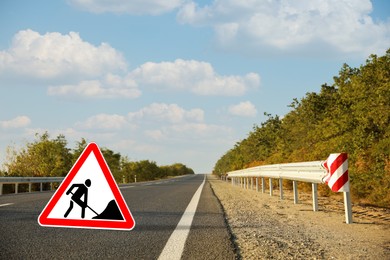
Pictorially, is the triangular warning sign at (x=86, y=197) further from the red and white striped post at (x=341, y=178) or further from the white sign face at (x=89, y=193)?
the red and white striped post at (x=341, y=178)

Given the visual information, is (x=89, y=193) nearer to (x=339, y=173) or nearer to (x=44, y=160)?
(x=339, y=173)

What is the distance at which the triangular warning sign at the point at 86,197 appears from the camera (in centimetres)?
412

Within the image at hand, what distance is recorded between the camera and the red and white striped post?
6.55 m

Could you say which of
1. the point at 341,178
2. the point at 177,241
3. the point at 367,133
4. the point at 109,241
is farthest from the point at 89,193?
the point at 367,133

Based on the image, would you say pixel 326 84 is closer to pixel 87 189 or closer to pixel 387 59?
pixel 387 59

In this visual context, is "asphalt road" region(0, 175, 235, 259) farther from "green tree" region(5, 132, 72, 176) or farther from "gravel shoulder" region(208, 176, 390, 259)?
"green tree" region(5, 132, 72, 176)

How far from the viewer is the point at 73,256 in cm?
382

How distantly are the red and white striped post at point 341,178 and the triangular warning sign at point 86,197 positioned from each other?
13.7ft

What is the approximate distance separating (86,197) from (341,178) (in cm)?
456

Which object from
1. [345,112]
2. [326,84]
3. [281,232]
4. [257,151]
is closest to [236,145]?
[257,151]

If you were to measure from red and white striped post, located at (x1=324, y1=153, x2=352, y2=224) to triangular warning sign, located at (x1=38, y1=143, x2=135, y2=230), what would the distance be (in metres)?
4.18

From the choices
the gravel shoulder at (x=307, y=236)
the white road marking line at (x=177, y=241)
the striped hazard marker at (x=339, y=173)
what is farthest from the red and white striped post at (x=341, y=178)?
the white road marking line at (x=177, y=241)

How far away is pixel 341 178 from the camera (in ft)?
21.7

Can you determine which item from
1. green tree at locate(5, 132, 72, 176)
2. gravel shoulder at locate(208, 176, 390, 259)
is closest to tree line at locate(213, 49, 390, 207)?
gravel shoulder at locate(208, 176, 390, 259)
